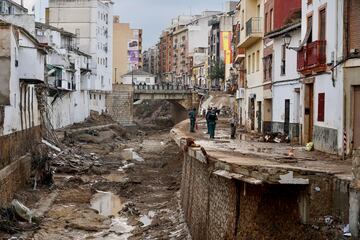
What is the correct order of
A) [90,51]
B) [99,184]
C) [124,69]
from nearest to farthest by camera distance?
[99,184] → [90,51] → [124,69]

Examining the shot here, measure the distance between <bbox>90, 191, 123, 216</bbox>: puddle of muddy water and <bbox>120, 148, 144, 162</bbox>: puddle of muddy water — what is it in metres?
18.6

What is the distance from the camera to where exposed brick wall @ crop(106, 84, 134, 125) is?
88562 mm

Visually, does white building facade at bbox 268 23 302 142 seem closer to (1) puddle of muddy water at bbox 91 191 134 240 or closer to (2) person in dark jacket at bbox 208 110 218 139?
(2) person in dark jacket at bbox 208 110 218 139

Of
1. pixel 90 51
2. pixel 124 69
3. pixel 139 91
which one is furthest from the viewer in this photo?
pixel 124 69

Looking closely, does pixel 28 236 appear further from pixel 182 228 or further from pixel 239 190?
pixel 239 190

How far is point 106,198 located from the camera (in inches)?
1280

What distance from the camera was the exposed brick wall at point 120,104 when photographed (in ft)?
291

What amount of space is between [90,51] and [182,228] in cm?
6114

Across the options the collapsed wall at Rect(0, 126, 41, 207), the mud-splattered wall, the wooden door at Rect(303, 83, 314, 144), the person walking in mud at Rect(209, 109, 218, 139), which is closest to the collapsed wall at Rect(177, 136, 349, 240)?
the wooden door at Rect(303, 83, 314, 144)

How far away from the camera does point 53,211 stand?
2711 centimetres

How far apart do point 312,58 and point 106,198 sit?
15032 mm

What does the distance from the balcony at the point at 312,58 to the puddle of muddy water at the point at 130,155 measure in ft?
95.8

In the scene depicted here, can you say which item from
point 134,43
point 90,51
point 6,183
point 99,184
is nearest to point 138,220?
point 6,183

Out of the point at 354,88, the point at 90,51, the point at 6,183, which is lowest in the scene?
the point at 6,183
